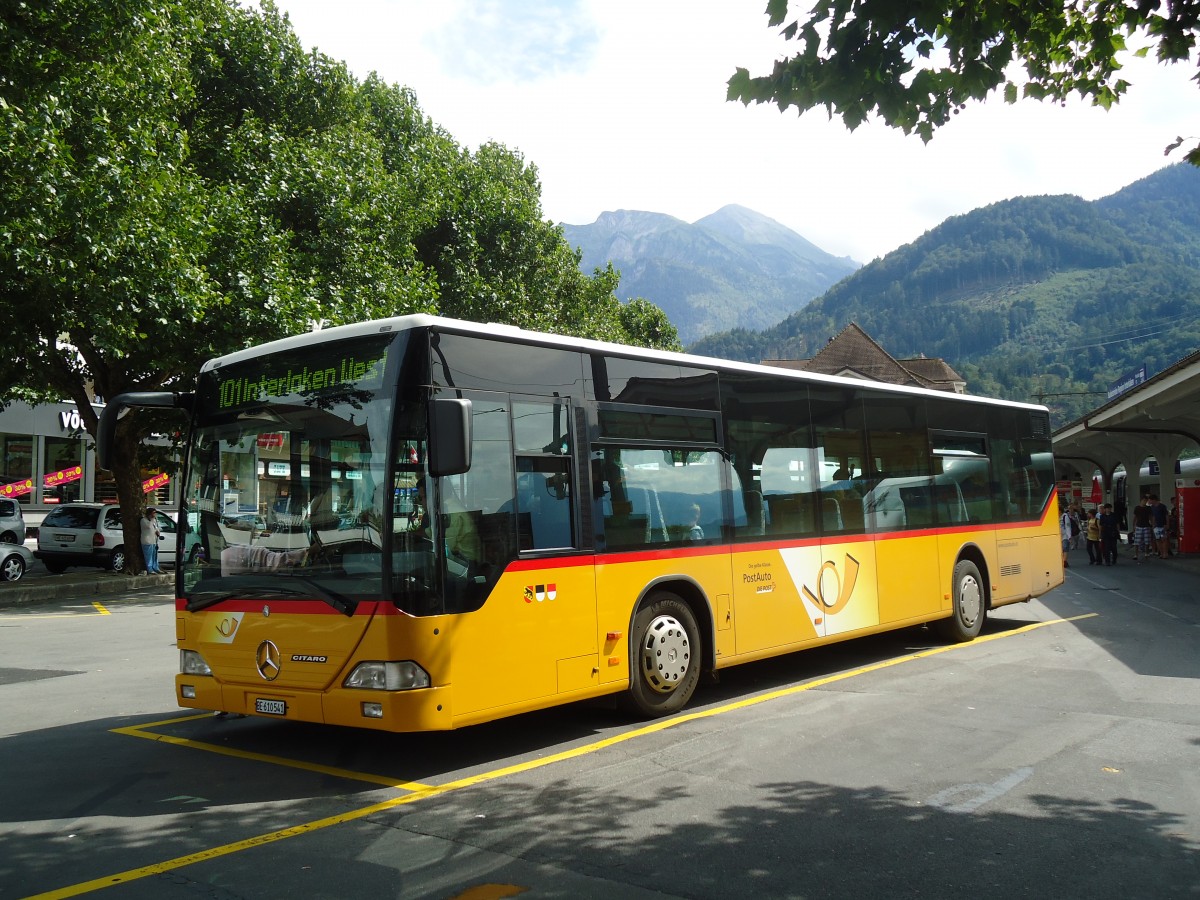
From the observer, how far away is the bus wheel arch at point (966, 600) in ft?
41.4

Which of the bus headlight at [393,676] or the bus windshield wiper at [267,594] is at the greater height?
the bus windshield wiper at [267,594]

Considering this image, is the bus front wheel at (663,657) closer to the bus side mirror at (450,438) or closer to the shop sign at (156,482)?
the bus side mirror at (450,438)

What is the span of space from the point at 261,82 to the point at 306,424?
18.7m

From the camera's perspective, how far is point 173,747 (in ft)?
24.3

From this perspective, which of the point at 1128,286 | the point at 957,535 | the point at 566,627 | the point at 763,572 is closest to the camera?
the point at 566,627

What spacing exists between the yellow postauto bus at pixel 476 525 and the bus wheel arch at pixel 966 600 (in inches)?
133

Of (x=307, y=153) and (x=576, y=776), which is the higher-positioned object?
(x=307, y=153)

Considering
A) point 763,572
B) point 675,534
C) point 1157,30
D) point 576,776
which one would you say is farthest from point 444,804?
point 1157,30

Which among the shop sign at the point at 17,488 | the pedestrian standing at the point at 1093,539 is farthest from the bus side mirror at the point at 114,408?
the shop sign at the point at 17,488

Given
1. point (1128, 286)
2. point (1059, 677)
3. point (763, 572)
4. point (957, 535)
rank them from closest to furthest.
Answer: point (763, 572) → point (1059, 677) → point (957, 535) → point (1128, 286)

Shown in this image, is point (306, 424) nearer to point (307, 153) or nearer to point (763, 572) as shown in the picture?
point (763, 572)

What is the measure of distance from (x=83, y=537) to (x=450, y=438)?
909 inches

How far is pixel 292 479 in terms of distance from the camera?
6.74 meters

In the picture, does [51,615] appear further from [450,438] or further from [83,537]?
[450,438]
